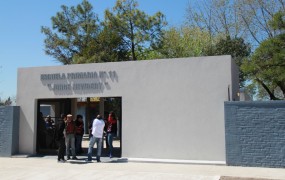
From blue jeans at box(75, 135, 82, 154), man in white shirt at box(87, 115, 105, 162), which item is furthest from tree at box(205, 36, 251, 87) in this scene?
man in white shirt at box(87, 115, 105, 162)

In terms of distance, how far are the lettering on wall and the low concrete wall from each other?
1825 millimetres

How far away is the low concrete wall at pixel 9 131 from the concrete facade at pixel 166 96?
1.84m

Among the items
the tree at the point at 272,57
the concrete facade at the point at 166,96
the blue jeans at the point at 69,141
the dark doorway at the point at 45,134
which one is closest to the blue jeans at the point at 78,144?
the dark doorway at the point at 45,134

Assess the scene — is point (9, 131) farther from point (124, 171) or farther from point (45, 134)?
point (124, 171)

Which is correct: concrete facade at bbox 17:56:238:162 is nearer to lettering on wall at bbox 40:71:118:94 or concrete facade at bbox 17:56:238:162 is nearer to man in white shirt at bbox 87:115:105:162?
lettering on wall at bbox 40:71:118:94

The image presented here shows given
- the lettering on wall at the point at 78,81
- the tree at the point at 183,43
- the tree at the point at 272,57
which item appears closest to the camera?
the lettering on wall at the point at 78,81

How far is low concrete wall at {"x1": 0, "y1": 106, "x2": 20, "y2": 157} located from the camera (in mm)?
15500

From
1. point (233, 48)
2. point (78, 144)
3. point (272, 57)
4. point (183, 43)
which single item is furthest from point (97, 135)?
point (183, 43)

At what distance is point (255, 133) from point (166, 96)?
344 cm

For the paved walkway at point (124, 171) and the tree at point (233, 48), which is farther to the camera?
the tree at point (233, 48)

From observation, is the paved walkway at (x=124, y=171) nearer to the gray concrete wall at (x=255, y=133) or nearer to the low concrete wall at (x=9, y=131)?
the gray concrete wall at (x=255, y=133)

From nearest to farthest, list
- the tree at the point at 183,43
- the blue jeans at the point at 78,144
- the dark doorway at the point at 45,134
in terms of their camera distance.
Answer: the blue jeans at the point at 78,144
the dark doorway at the point at 45,134
the tree at the point at 183,43

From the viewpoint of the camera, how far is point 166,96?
1402 centimetres

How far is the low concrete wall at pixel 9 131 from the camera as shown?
1550 cm
